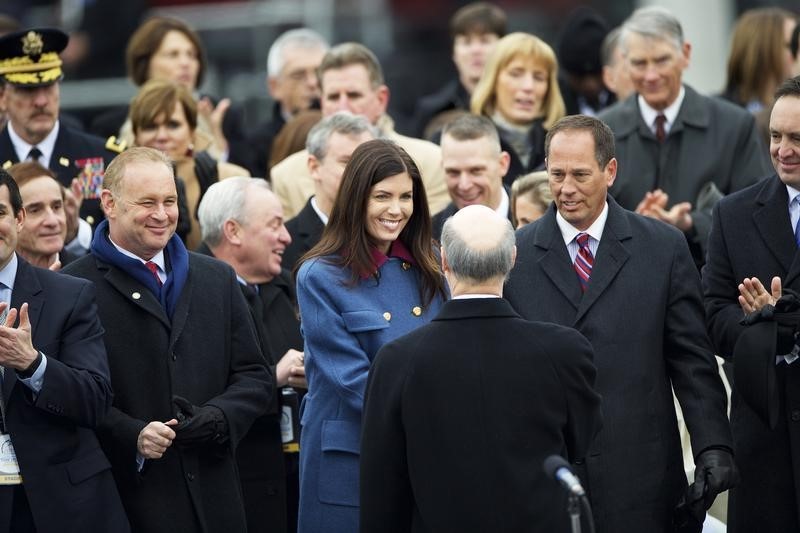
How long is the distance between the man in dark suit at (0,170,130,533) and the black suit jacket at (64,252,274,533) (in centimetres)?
17

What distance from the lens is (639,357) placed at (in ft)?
23.4

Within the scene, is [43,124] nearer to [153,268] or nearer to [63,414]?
[153,268]

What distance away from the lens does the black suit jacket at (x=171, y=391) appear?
24.1ft

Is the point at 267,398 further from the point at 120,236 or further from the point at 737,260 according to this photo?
the point at 737,260

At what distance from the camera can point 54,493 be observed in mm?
7000

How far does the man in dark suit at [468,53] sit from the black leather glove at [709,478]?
506 centimetres

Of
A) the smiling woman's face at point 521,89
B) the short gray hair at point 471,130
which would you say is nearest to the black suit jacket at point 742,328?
the short gray hair at point 471,130

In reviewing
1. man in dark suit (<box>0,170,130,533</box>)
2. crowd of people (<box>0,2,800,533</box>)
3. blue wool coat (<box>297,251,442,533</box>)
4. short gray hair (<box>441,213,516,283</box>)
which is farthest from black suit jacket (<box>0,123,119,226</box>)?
short gray hair (<box>441,213,516,283</box>)

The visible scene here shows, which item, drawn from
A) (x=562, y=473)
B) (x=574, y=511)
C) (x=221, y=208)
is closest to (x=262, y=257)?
(x=221, y=208)

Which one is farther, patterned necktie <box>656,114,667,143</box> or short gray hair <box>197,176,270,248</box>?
patterned necktie <box>656,114,667,143</box>

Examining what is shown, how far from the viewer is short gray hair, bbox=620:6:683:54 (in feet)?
32.4

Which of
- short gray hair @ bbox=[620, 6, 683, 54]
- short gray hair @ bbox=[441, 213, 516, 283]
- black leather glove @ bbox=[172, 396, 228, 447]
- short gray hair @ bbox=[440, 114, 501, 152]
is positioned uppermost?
short gray hair @ bbox=[620, 6, 683, 54]

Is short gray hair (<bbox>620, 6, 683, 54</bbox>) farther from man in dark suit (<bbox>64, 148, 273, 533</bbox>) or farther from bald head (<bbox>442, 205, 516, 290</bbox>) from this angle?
bald head (<bbox>442, 205, 516, 290</bbox>)

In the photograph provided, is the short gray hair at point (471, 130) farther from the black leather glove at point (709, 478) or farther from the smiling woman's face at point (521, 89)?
the black leather glove at point (709, 478)
